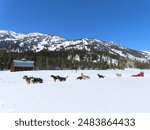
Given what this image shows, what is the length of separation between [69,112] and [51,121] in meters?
1.81

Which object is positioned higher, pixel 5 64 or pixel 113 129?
pixel 5 64

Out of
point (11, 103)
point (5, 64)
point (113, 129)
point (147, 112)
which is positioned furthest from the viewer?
point (5, 64)

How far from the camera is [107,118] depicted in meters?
10.4

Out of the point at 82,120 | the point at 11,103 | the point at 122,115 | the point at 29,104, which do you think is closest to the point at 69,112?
the point at 82,120

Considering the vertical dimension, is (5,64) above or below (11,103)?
above

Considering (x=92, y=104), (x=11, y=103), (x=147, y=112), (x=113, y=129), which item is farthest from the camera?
(x=11, y=103)

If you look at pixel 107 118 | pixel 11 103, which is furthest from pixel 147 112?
pixel 11 103

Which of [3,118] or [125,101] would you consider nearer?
[3,118]

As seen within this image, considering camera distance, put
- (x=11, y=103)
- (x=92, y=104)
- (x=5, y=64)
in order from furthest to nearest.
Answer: (x=5, y=64) → (x=11, y=103) → (x=92, y=104)

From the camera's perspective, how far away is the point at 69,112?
38.8ft

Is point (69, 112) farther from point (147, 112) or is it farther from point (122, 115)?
point (147, 112)

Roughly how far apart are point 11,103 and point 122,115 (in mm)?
6922

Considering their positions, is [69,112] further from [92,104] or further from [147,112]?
[147,112]

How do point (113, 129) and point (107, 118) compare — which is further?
point (107, 118)
